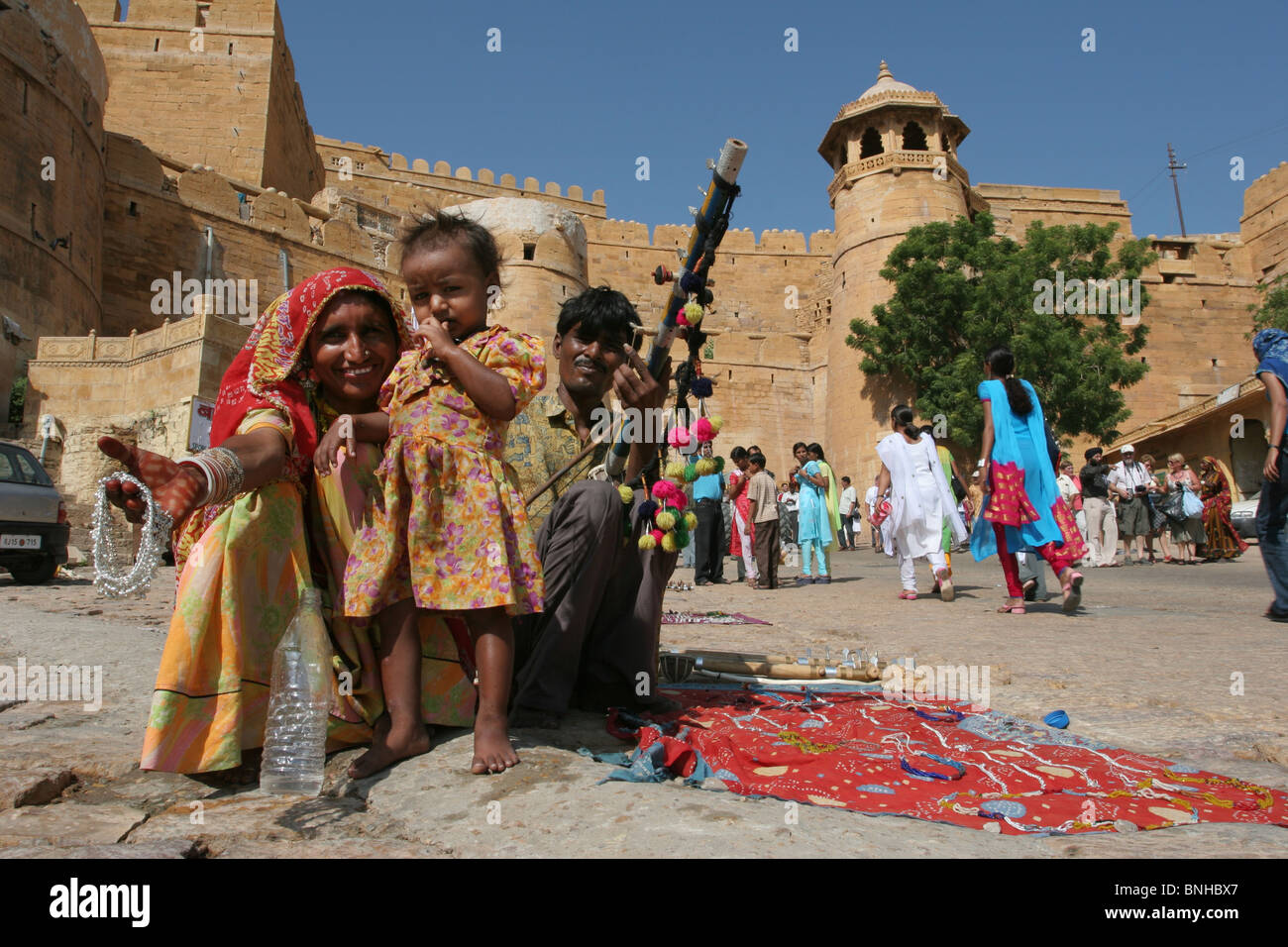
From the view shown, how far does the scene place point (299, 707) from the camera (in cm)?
196

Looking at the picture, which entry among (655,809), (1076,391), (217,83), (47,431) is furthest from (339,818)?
(217,83)

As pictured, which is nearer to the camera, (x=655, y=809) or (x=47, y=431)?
(x=655, y=809)

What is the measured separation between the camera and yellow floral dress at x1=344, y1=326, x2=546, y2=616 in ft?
6.43

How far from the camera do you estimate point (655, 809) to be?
5.12 ft

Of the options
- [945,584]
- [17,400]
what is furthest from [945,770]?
[17,400]

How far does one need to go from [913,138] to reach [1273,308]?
43.3 ft

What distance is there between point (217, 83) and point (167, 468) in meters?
36.5

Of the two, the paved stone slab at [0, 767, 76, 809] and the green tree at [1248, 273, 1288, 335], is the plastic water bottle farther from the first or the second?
the green tree at [1248, 273, 1288, 335]

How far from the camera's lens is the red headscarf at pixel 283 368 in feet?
7.02

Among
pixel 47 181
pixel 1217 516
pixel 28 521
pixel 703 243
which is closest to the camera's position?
pixel 703 243

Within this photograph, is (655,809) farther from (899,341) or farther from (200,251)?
(200,251)

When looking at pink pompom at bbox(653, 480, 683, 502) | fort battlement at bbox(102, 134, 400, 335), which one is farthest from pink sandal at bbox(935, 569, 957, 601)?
fort battlement at bbox(102, 134, 400, 335)

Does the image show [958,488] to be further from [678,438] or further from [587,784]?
[587,784]
